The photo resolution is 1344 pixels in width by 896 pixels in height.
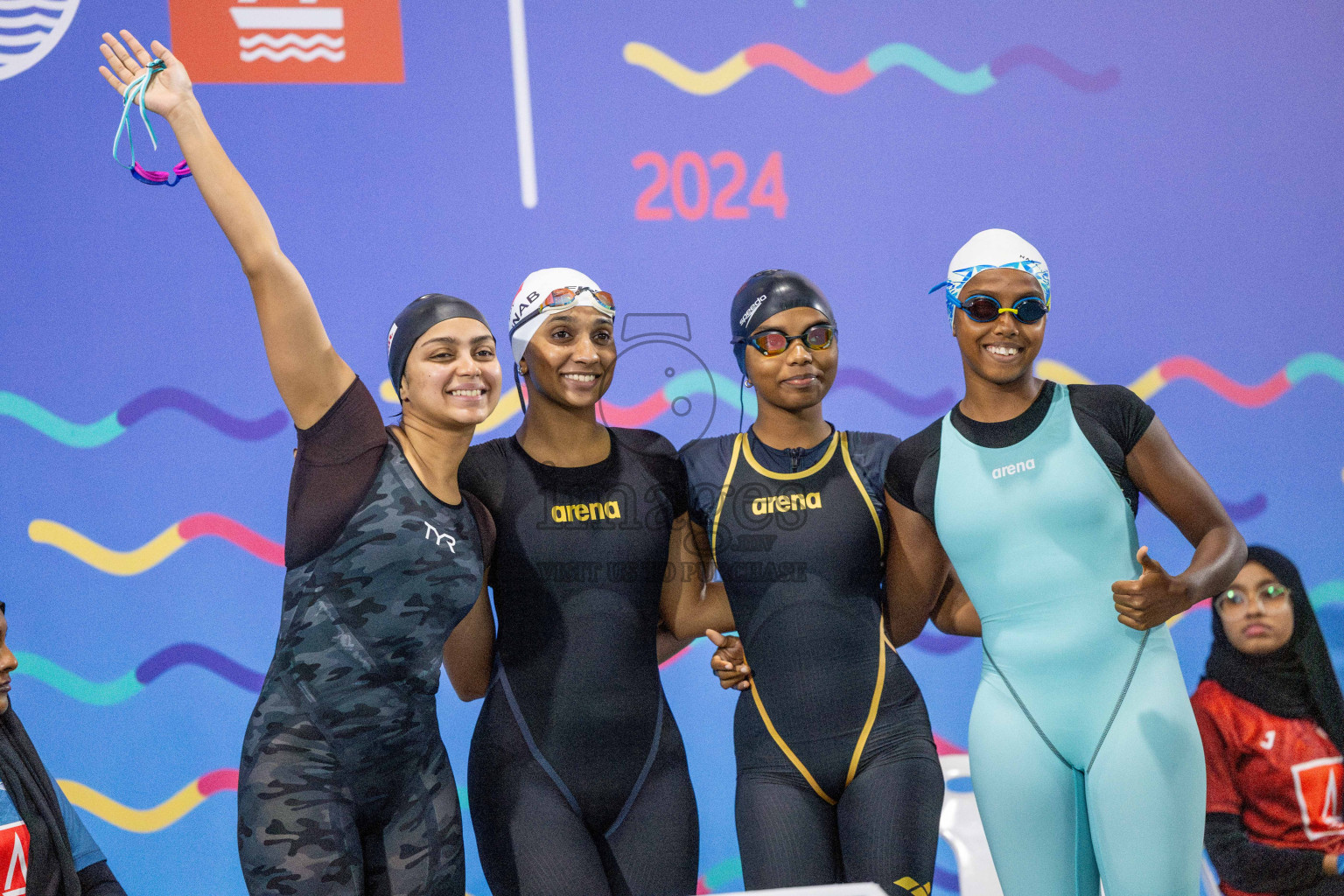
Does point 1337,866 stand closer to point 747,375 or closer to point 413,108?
point 747,375

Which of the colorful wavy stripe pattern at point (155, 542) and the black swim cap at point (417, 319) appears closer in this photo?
the black swim cap at point (417, 319)

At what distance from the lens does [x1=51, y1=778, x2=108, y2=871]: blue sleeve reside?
2.41 m

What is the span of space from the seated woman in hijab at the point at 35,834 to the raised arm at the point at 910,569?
201cm

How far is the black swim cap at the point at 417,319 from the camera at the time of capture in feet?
6.86

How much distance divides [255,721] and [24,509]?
1.91 metres

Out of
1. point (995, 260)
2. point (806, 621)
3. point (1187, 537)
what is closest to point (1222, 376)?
point (1187, 537)

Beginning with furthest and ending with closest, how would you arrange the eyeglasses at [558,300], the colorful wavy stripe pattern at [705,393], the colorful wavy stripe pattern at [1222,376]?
the colorful wavy stripe pattern at [1222,376], the colorful wavy stripe pattern at [705,393], the eyeglasses at [558,300]

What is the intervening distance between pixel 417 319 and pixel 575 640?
0.78m

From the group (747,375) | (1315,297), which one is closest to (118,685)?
(747,375)

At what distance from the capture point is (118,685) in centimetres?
325

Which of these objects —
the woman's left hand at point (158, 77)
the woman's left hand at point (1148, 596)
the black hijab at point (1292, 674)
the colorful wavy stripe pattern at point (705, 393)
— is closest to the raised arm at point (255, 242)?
the woman's left hand at point (158, 77)

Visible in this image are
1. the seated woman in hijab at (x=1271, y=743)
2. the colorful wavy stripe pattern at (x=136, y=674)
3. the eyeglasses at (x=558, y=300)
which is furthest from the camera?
the colorful wavy stripe pattern at (x=136, y=674)

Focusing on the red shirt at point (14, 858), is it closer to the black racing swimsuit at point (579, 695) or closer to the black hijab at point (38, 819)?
the black hijab at point (38, 819)

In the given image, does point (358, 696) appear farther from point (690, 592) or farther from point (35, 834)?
point (35, 834)
